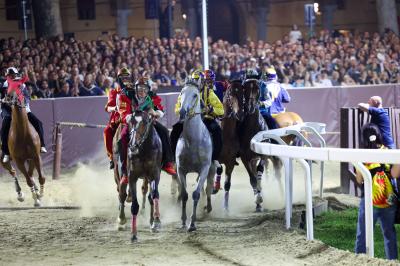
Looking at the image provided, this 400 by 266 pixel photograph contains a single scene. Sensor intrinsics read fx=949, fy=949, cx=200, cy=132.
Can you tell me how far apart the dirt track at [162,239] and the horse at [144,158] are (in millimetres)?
320

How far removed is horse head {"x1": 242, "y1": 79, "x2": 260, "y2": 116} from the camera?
46.8 ft

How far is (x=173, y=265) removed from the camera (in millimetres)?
9398

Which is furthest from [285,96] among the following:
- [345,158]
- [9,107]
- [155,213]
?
[345,158]

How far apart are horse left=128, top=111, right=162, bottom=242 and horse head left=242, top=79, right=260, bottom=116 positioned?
2.56 metres

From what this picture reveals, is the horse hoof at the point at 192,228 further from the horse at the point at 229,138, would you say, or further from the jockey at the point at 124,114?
the horse at the point at 229,138

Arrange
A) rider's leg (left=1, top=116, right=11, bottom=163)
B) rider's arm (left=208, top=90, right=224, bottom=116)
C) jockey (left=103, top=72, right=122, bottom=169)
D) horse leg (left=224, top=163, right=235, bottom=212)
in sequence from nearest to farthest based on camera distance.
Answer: rider's arm (left=208, top=90, right=224, bottom=116)
jockey (left=103, top=72, right=122, bottom=169)
horse leg (left=224, top=163, right=235, bottom=212)
rider's leg (left=1, top=116, right=11, bottom=163)

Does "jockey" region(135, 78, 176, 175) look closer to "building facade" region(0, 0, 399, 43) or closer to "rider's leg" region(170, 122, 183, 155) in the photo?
"rider's leg" region(170, 122, 183, 155)

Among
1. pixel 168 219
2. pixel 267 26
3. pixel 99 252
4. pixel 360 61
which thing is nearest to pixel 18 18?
pixel 267 26

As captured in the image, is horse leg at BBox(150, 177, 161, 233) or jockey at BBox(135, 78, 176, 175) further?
horse leg at BBox(150, 177, 161, 233)

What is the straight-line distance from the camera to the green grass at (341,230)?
11076mm

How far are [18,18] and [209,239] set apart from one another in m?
26.9

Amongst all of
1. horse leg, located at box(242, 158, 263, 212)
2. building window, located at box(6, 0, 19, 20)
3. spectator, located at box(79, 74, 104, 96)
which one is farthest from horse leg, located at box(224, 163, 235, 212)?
building window, located at box(6, 0, 19, 20)

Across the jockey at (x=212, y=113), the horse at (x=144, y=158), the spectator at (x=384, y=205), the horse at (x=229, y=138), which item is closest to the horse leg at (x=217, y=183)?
the horse at (x=229, y=138)

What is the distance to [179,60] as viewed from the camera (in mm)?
24766
